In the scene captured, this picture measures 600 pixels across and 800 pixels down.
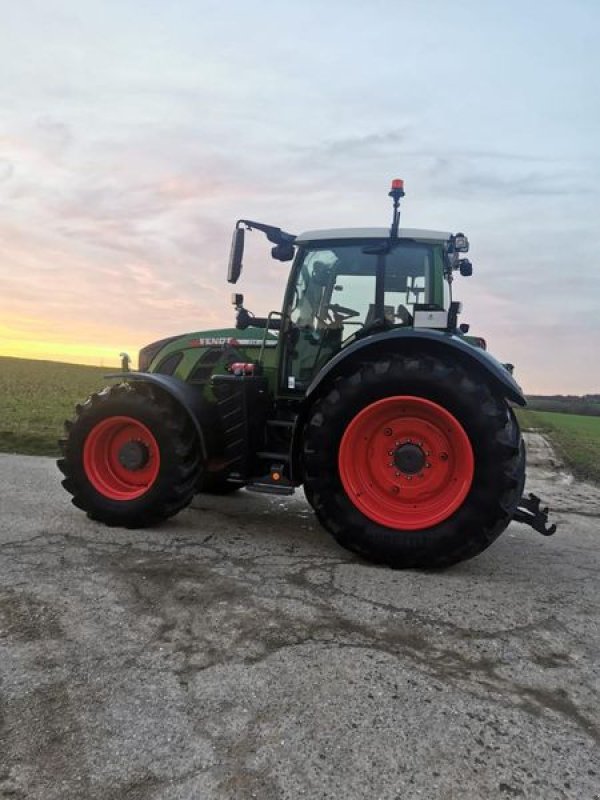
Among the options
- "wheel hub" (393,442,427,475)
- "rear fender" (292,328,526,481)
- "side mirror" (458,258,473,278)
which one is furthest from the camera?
"side mirror" (458,258,473,278)

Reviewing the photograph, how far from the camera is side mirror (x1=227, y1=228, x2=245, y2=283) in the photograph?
4.88m

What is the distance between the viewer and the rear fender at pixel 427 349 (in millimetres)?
4152

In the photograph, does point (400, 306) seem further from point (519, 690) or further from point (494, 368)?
point (519, 690)

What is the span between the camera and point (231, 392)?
495 cm

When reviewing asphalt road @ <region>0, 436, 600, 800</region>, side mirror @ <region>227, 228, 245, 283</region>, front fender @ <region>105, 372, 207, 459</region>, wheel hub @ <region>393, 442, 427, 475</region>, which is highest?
side mirror @ <region>227, 228, 245, 283</region>

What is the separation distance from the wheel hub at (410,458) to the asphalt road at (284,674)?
74 centimetres

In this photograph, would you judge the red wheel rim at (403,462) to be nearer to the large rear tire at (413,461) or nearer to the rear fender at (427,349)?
the large rear tire at (413,461)

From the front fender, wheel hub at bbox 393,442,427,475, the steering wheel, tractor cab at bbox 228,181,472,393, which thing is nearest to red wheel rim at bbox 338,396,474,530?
wheel hub at bbox 393,442,427,475

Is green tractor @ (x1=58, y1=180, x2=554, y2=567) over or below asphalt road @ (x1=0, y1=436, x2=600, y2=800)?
over

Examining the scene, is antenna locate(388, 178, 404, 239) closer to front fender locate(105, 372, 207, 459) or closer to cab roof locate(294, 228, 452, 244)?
cab roof locate(294, 228, 452, 244)

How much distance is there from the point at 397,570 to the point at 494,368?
1.58 meters

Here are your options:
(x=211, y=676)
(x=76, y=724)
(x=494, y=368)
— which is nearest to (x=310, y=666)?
(x=211, y=676)

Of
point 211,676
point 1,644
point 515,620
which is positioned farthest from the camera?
point 515,620

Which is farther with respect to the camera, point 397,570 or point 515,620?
point 397,570
